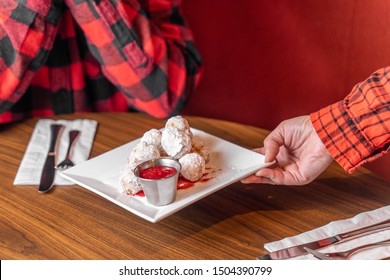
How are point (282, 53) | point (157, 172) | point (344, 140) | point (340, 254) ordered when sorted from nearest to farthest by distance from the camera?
point (340, 254) < point (157, 172) < point (344, 140) < point (282, 53)

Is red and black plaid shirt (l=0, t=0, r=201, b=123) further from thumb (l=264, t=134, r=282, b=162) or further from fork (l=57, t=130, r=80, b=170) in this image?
thumb (l=264, t=134, r=282, b=162)

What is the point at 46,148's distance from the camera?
1.30 meters

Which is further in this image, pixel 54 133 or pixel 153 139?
pixel 54 133

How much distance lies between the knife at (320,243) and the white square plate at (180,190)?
0.54 ft

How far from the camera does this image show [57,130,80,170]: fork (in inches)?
48.2

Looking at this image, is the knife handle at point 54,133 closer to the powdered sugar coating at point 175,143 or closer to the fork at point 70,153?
the fork at point 70,153

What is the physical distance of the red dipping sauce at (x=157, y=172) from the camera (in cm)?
102

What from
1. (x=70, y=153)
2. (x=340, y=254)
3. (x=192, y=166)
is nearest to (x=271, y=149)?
(x=192, y=166)

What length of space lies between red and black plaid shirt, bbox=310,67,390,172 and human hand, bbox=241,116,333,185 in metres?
0.02

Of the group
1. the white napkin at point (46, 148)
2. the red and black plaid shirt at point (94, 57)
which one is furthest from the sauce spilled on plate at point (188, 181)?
the red and black plaid shirt at point (94, 57)

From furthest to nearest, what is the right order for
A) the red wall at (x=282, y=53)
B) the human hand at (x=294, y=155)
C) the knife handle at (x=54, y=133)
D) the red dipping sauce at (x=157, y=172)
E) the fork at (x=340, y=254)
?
the red wall at (x=282, y=53) < the knife handle at (x=54, y=133) < the human hand at (x=294, y=155) < the red dipping sauce at (x=157, y=172) < the fork at (x=340, y=254)

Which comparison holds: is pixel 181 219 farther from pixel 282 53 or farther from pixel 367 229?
pixel 282 53

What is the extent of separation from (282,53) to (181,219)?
81 cm
